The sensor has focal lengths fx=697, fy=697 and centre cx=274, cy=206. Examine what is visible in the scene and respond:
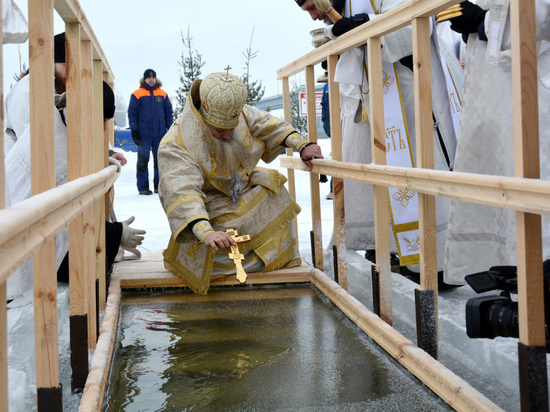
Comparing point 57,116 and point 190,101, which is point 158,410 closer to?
point 57,116

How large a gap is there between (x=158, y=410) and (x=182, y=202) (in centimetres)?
168

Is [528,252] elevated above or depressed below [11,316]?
above

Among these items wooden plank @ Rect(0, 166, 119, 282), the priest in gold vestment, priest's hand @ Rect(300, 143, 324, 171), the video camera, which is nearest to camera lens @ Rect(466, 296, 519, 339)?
the video camera

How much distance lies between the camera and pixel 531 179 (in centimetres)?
170

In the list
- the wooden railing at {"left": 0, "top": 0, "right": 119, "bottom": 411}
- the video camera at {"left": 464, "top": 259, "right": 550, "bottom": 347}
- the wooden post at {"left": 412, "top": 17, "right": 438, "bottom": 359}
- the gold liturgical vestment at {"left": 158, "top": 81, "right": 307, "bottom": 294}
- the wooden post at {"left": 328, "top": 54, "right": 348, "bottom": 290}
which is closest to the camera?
the wooden railing at {"left": 0, "top": 0, "right": 119, "bottom": 411}

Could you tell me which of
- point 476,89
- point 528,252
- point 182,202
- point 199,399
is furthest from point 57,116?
point 528,252

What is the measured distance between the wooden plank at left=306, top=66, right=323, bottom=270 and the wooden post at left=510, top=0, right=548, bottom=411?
2.58 m

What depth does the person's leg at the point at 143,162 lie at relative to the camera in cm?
1084

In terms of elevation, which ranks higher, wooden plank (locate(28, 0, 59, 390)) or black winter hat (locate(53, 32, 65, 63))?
black winter hat (locate(53, 32, 65, 63))

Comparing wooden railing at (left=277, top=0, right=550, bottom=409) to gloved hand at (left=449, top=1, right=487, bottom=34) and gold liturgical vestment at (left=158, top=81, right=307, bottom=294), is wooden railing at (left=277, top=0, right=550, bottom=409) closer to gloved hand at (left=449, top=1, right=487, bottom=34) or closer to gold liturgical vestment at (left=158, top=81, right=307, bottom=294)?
gold liturgical vestment at (left=158, top=81, right=307, bottom=294)

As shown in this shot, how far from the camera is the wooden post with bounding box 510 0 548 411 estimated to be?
1.79 meters

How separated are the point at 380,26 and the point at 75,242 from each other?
156 cm

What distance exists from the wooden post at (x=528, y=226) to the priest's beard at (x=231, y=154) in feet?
8.58

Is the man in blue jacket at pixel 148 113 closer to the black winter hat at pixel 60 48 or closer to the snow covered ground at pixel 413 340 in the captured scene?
the snow covered ground at pixel 413 340
